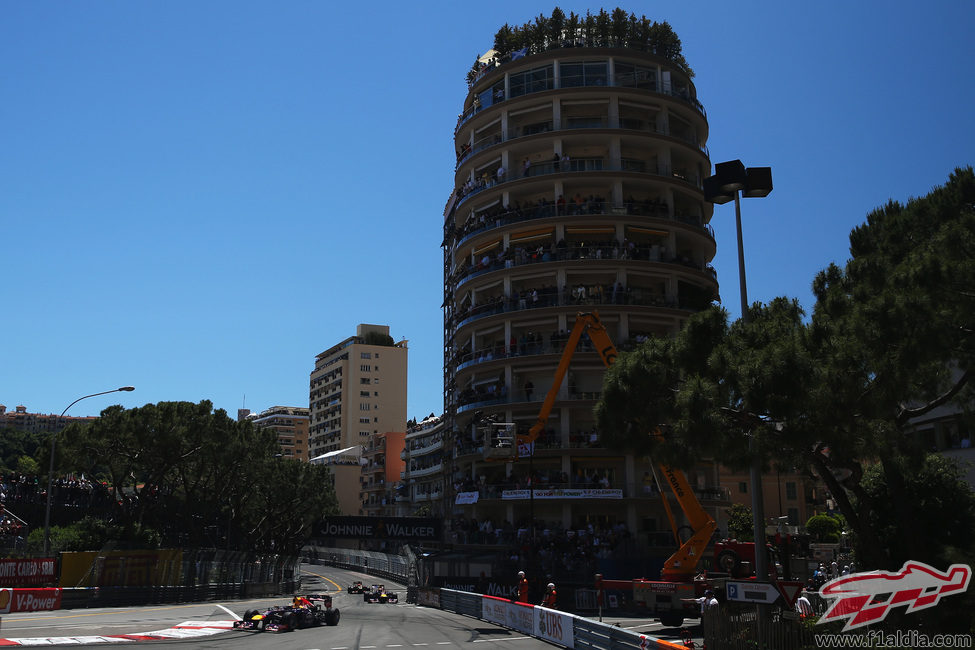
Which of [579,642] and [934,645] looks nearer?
[934,645]

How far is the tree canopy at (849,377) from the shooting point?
15344mm

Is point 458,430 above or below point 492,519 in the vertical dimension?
above

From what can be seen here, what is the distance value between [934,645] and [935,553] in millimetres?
3921

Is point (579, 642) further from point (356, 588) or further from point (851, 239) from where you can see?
point (356, 588)

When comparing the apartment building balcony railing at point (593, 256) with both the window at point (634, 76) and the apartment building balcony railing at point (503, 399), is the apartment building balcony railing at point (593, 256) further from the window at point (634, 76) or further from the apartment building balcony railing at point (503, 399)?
the window at point (634, 76)

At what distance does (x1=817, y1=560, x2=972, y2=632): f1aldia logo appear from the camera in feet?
49.0

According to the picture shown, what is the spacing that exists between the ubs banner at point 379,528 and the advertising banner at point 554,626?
34.2 metres

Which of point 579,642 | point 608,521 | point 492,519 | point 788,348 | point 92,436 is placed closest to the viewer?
point 788,348

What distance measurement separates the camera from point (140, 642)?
21.7 metres

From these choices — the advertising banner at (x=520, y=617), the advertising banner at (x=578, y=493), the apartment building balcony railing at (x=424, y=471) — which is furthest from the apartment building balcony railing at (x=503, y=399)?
the apartment building balcony railing at (x=424, y=471)

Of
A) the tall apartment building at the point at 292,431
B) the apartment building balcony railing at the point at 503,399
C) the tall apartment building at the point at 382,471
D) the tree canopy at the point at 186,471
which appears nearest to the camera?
the tree canopy at the point at 186,471

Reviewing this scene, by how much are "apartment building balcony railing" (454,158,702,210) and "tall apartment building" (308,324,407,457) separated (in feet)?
271

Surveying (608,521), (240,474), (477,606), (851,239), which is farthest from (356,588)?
(851,239)

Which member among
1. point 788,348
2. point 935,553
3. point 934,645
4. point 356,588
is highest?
point 788,348
